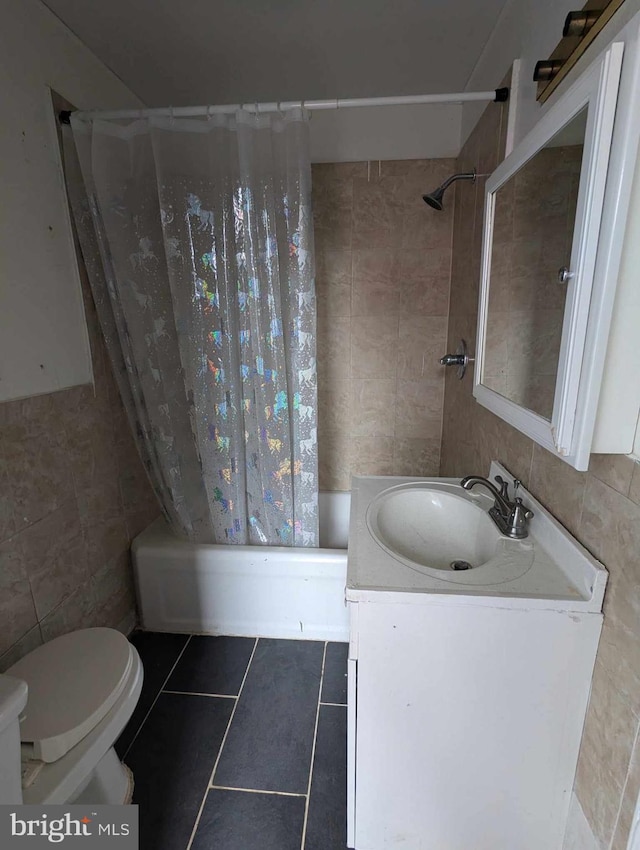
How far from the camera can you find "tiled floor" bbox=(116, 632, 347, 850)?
1.11 metres

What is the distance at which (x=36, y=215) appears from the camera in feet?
4.23

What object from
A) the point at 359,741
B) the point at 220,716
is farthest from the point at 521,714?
the point at 220,716

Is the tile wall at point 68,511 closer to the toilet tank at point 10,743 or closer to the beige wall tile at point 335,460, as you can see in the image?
the toilet tank at point 10,743

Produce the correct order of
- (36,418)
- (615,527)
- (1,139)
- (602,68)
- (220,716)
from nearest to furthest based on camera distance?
1. (602,68)
2. (615,527)
3. (1,139)
4. (36,418)
5. (220,716)

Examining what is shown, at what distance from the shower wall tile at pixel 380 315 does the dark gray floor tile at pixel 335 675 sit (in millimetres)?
988

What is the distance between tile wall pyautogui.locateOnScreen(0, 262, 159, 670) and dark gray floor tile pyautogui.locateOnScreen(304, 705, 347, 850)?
1011 mm

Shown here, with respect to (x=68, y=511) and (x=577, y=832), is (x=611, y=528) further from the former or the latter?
(x=68, y=511)

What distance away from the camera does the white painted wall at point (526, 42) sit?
2.94 ft

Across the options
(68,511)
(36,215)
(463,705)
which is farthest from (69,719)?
(36,215)

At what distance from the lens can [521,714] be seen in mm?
881

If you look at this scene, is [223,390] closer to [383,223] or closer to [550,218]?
[550,218]

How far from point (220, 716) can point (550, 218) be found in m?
1.89

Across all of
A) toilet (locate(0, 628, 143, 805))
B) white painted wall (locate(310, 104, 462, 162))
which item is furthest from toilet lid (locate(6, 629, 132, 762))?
white painted wall (locate(310, 104, 462, 162))

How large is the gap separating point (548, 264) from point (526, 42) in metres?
0.83
